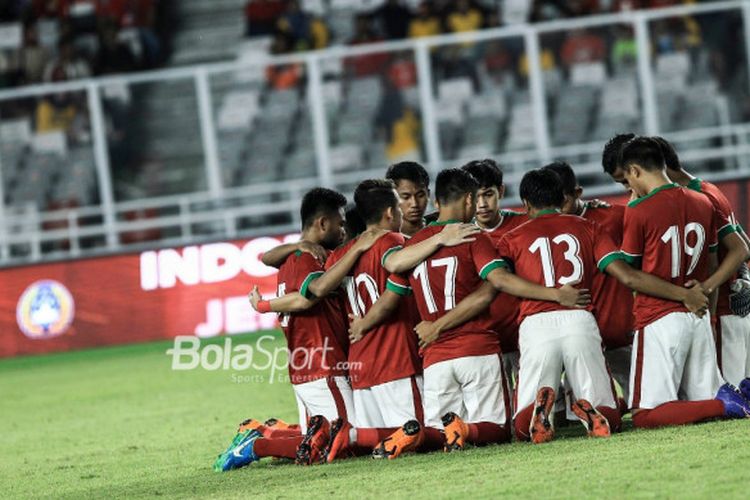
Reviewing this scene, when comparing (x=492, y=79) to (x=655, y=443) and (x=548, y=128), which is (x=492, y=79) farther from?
(x=655, y=443)

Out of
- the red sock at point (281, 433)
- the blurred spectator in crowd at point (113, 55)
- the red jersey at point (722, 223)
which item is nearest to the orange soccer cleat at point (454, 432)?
the red sock at point (281, 433)

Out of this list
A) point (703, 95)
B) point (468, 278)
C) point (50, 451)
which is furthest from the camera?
point (703, 95)

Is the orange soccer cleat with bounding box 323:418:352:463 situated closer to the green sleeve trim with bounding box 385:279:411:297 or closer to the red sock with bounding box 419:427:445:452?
the red sock with bounding box 419:427:445:452

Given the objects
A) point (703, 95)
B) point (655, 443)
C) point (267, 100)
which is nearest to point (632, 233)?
point (655, 443)

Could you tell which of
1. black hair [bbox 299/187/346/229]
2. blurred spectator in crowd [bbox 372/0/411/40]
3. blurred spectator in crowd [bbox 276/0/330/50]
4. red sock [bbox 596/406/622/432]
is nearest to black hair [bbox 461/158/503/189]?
black hair [bbox 299/187/346/229]

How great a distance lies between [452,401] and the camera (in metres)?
7.97

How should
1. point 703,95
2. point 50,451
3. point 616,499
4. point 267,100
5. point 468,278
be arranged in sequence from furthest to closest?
point 267,100 → point 703,95 → point 50,451 → point 468,278 → point 616,499

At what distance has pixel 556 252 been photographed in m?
7.88

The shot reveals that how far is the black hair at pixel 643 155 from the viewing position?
804cm

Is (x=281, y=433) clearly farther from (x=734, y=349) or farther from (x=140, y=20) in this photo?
(x=140, y=20)

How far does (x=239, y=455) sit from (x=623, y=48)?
11.2m

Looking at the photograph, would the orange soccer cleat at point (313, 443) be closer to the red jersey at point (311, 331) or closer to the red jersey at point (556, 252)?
the red jersey at point (311, 331)

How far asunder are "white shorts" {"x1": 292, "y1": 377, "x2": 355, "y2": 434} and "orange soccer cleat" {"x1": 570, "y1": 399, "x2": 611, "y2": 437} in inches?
56.8

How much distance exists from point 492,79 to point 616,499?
12.9 meters
